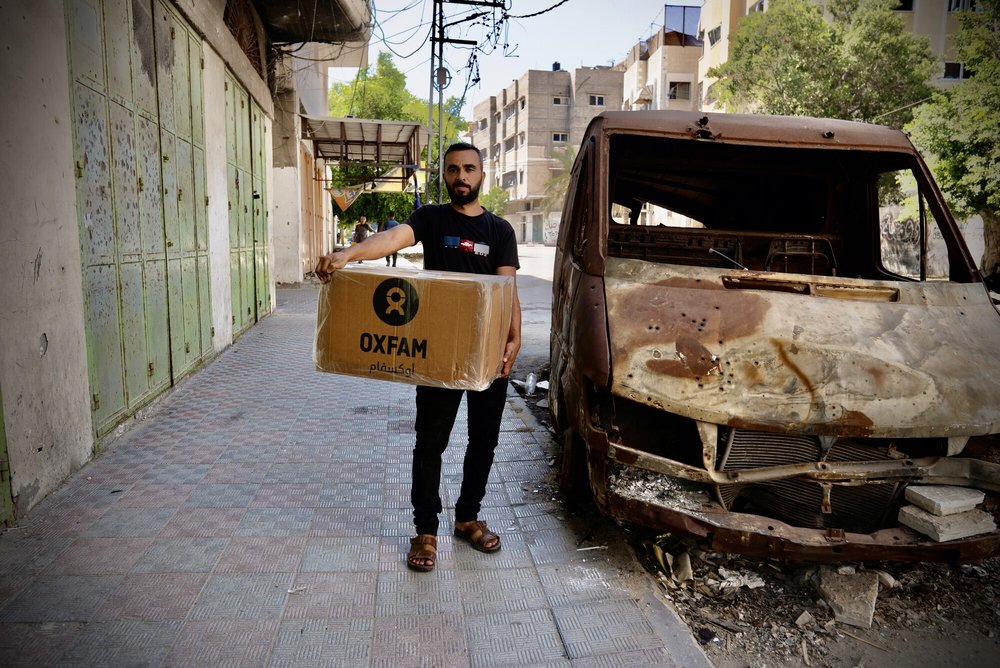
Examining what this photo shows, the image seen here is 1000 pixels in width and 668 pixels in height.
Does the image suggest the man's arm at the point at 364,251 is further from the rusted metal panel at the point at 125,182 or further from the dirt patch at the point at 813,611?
the rusted metal panel at the point at 125,182

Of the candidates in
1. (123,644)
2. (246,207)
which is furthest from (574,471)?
(246,207)

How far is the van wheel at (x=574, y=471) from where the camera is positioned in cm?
367

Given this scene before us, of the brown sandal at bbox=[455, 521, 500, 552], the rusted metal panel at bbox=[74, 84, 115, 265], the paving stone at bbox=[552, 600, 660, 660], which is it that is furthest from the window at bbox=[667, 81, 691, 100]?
the paving stone at bbox=[552, 600, 660, 660]

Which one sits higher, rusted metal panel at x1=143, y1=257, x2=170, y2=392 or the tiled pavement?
rusted metal panel at x1=143, y1=257, x2=170, y2=392

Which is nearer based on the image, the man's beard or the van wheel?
the man's beard

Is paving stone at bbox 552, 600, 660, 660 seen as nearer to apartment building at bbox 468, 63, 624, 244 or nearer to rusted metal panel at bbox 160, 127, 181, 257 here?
rusted metal panel at bbox 160, 127, 181, 257

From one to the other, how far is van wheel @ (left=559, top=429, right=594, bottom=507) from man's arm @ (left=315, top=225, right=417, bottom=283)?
4.72 feet

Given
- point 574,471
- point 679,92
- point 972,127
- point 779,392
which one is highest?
point 679,92

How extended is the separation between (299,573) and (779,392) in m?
2.28

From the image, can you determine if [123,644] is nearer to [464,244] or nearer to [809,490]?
[464,244]

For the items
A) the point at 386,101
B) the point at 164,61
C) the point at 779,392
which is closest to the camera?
the point at 779,392

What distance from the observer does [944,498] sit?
2.80m

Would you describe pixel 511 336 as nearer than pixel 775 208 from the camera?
Yes

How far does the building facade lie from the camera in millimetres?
3490
